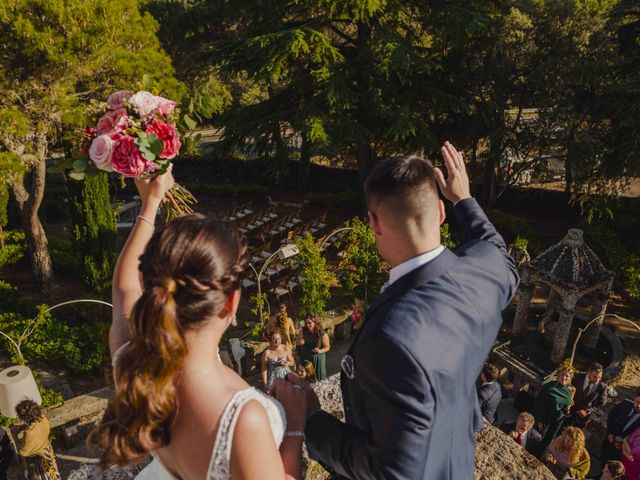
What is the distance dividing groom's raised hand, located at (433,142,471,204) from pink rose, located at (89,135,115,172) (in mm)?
1600

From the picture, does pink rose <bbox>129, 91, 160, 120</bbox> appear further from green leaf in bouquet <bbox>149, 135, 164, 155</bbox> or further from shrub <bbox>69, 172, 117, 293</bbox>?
shrub <bbox>69, 172, 117, 293</bbox>

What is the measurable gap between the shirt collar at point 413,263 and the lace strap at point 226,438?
2.30ft

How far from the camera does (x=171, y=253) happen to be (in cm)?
154

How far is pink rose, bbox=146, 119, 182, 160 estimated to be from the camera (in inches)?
94.9

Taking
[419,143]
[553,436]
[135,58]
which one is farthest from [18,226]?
[553,436]

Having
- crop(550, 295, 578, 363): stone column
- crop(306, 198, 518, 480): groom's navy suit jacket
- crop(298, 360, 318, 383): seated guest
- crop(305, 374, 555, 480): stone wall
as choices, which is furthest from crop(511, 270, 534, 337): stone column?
crop(306, 198, 518, 480): groom's navy suit jacket

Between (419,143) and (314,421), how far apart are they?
41.1 feet

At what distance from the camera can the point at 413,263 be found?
5.91 feet

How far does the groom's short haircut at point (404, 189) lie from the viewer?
182 cm

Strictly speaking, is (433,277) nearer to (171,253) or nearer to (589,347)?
(171,253)

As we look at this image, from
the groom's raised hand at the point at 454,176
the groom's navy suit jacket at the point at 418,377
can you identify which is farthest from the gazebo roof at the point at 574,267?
the groom's navy suit jacket at the point at 418,377

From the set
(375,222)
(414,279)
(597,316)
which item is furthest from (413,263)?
(597,316)

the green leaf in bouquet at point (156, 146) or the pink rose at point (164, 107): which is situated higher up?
the pink rose at point (164, 107)

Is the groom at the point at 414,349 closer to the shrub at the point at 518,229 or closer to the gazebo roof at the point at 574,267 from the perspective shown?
the gazebo roof at the point at 574,267
